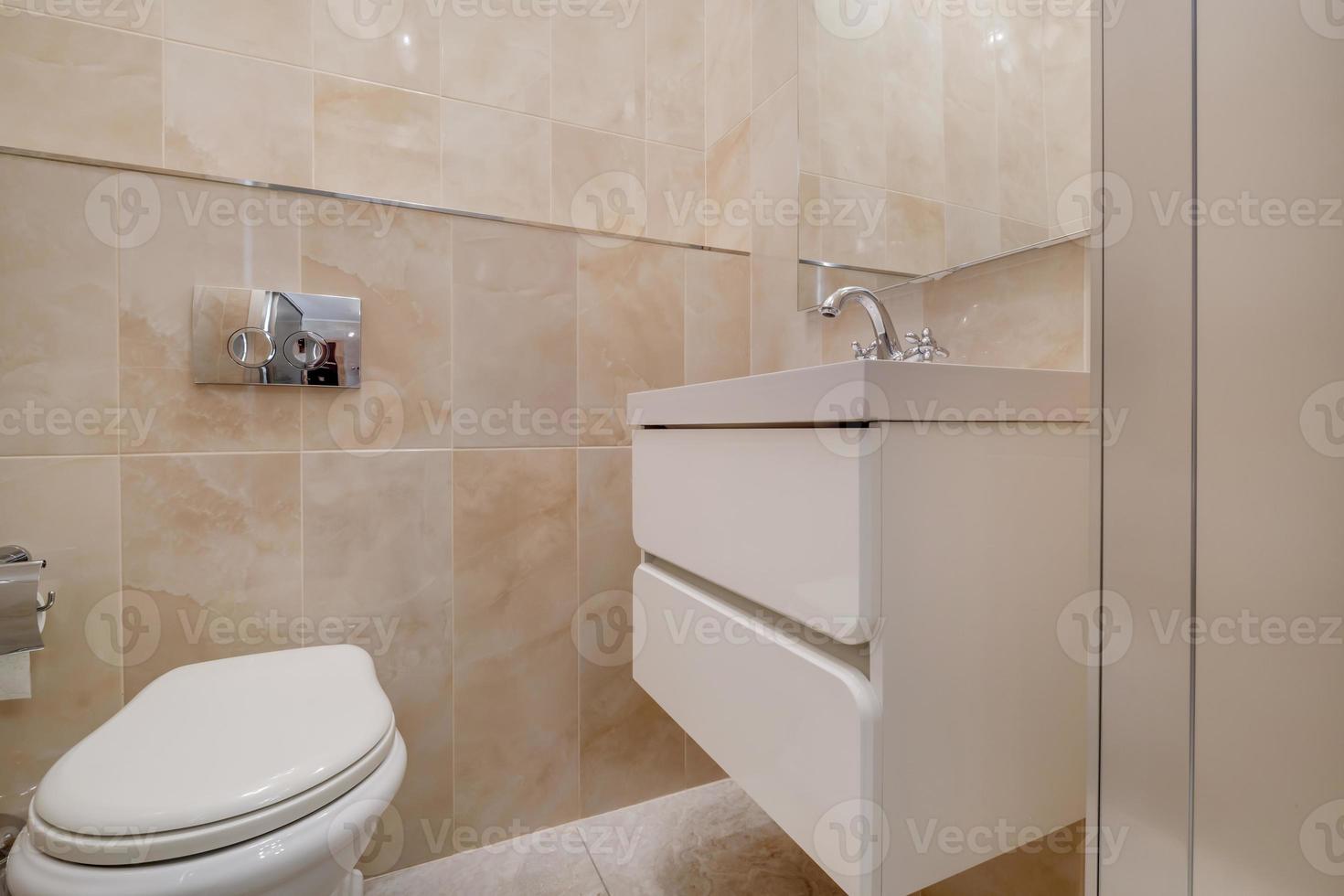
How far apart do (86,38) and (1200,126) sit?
1510 millimetres

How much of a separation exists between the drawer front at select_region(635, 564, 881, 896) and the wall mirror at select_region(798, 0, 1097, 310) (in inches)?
24.3

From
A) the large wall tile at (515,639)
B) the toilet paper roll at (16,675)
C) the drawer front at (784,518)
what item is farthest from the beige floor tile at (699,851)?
the toilet paper roll at (16,675)

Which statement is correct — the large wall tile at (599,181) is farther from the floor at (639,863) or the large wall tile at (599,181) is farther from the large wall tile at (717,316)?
the floor at (639,863)

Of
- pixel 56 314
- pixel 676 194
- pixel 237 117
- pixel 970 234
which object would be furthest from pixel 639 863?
pixel 237 117

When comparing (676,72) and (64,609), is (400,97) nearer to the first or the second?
(676,72)

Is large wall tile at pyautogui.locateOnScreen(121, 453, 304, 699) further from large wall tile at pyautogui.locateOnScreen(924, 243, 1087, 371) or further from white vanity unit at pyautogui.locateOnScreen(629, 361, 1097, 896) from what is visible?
large wall tile at pyautogui.locateOnScreen(924, 243, 1087, 371)

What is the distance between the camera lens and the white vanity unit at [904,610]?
0.56 m

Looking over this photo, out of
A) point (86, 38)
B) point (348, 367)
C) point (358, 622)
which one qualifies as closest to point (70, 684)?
point (358, 622)

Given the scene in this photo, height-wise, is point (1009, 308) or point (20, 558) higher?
point (1009, 308)

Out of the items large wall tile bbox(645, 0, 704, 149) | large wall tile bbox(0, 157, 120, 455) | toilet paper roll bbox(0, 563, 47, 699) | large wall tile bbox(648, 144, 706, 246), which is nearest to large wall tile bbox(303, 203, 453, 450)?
large wall tile bbox(0, 157, 120, 455)

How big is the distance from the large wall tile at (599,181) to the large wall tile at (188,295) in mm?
533

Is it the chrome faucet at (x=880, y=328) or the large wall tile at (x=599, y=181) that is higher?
the large wall tile at (x=599, y=181)

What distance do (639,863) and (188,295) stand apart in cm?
128

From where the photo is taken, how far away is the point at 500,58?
1.31m
